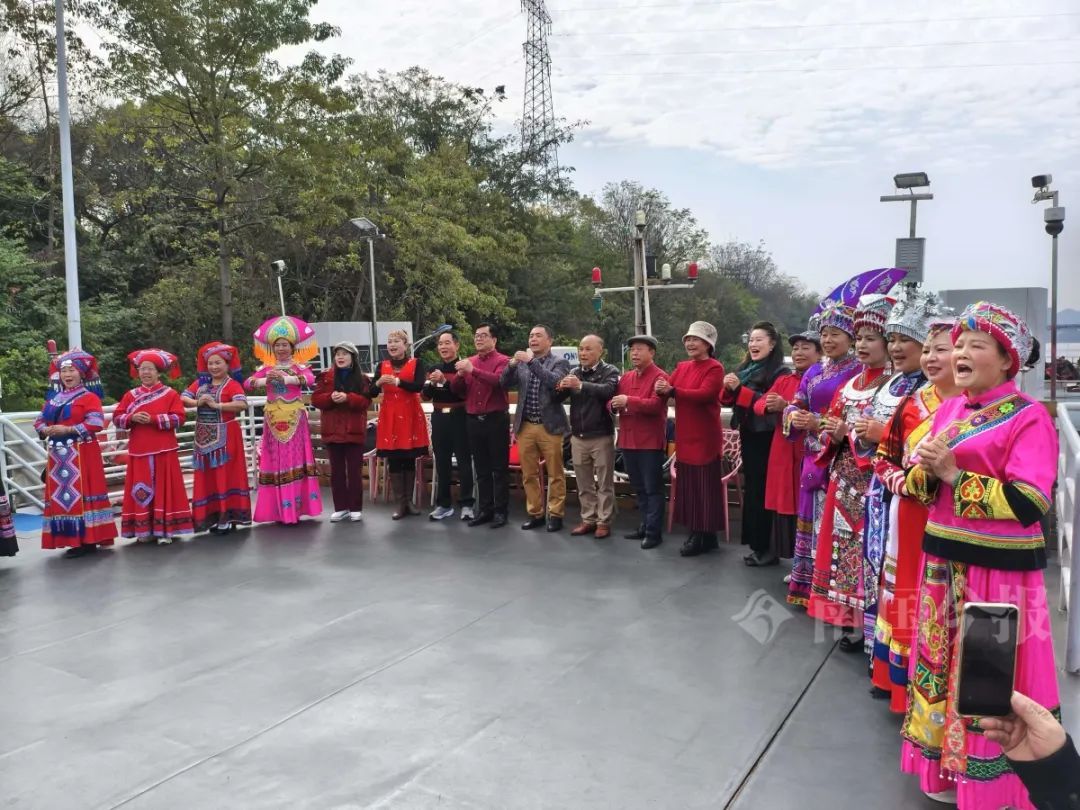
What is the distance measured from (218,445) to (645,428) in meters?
3.14

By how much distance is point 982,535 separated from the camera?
2264 mm

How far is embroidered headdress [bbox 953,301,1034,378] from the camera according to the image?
2.26m

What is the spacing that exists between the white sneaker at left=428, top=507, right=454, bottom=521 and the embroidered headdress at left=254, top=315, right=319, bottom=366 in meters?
1.56

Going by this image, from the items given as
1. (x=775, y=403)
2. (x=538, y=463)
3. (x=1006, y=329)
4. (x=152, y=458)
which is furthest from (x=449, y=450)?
(x=1006, y=329)

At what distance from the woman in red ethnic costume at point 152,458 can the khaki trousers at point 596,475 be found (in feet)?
9.34

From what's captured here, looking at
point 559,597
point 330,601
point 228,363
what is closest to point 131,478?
point 228,363

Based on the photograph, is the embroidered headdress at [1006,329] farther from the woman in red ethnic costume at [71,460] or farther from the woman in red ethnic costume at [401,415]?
the woman in red ethnic costume at [71,460]

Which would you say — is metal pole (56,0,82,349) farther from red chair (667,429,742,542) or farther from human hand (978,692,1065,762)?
human hand (978,692,1065,762)

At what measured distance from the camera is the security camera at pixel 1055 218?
1078 centimetres

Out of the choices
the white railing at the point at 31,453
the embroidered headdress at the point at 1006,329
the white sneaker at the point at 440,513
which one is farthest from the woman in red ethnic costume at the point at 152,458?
the embroidered headdress at the point at 1006,329

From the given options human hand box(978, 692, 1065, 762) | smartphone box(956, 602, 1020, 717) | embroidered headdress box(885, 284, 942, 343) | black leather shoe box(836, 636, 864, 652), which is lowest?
black leather shoe box(836, 636, 864, 652)

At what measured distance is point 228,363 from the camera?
621cm

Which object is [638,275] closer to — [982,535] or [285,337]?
[285,337]

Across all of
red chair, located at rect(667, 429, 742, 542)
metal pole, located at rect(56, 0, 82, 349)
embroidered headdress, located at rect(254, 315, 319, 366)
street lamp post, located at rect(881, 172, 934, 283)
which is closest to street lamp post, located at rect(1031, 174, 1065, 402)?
A: street lamp post, located at rect(881, 172, 934, 283)
